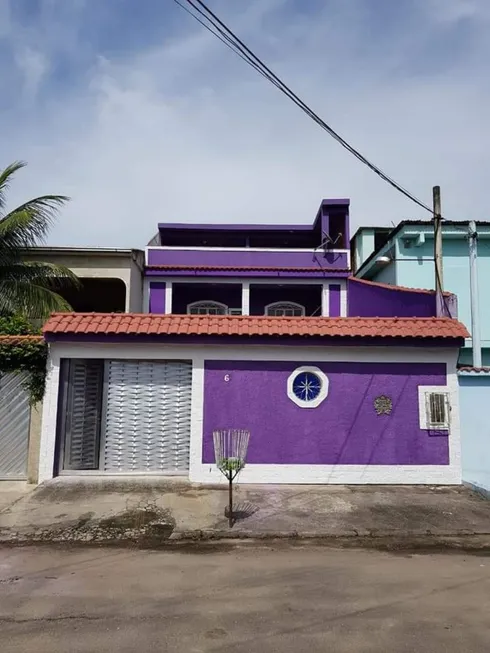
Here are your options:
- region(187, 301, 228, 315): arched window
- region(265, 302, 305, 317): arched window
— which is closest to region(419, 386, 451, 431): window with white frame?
region(265, 302, 305, 317): arched window

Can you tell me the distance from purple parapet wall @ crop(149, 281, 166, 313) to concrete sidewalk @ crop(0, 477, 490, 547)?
9.43m

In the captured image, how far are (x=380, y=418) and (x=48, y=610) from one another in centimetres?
654

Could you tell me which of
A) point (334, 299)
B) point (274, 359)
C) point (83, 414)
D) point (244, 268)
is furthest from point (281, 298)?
point (83, 414)

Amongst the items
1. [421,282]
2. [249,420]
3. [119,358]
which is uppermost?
[421,282]

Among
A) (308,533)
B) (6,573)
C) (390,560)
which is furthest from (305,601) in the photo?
(6,573)

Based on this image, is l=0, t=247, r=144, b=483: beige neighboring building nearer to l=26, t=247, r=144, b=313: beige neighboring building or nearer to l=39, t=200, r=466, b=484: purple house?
l=26, t=247, r=144, b=313: beige neighboring building

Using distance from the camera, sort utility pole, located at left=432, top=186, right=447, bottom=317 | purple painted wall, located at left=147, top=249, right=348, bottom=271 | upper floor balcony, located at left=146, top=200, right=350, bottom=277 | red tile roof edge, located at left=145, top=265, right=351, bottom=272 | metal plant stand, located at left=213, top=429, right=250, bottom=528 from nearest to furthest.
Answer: metal plant stand, located at left=213, top=429, right=250, bottom=528 < utility pole, located at left=432, top=186, right=447, bottom=317 < red tile roof edge, located at left=145, top=265, right=351, bottom=272 < upper floor balcony, located at left=146, top=200, right=350, bottom=277 < purple painted wall, located at left=147, top=249, right=348, bottom=271

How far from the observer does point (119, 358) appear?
902 centimetres

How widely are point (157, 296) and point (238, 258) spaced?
332 centimetres

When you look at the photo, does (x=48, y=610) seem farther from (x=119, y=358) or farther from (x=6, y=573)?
(x=119, y=358)

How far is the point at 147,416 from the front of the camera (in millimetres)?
9055

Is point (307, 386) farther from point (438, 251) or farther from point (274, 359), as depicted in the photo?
point (438, 251)

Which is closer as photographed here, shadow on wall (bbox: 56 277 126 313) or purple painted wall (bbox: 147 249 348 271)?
shadow on wall (bbox: 56 277 126 313)

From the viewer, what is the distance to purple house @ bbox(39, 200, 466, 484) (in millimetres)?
8750
